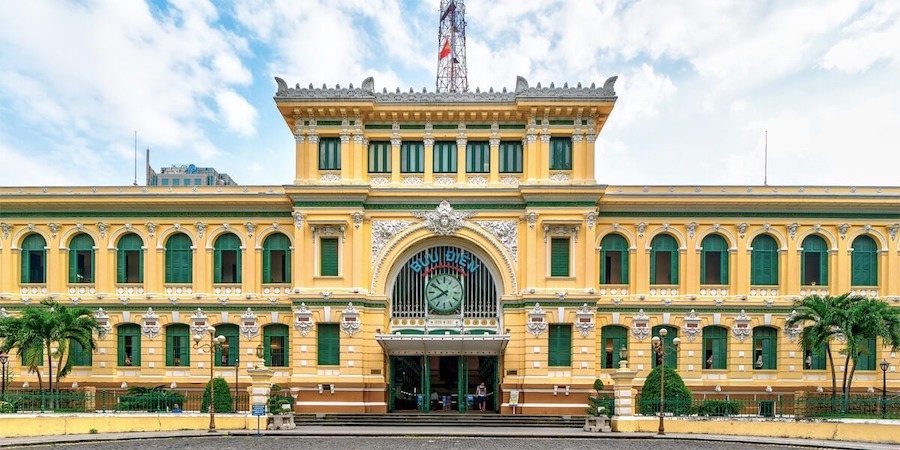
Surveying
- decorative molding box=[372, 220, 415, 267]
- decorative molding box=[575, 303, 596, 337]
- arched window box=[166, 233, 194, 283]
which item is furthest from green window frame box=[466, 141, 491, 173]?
arched window box=[166, 233, 194, 283]

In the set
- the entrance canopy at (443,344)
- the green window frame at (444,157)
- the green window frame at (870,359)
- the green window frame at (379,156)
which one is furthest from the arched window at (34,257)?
the green window frame at (870,359)

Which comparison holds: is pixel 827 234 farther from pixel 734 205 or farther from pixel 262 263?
pixel 262 263

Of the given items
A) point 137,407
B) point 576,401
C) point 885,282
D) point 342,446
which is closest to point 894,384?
point 885,282

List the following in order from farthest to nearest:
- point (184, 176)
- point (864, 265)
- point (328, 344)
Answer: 1. point (184, 176)
2. point (864, 265)
3. point (328, 344)

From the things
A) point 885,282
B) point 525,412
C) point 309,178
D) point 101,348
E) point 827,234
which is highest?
point 309,178

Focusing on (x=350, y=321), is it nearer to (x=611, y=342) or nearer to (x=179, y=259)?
(x=179, y=259)

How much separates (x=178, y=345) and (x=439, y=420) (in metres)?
15.8

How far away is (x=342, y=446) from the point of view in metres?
30.3

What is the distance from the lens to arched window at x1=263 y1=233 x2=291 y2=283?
43.9 meters

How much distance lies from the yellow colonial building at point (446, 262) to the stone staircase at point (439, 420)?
2.14m

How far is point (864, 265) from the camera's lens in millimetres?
43219

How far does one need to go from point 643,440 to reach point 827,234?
1836 centimetres

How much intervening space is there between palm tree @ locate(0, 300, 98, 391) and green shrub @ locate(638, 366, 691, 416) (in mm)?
27640

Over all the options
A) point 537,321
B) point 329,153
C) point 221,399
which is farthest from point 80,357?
point 537,321
